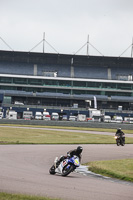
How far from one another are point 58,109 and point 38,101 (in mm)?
11875

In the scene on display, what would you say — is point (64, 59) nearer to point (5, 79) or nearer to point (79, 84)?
point (79, 84)

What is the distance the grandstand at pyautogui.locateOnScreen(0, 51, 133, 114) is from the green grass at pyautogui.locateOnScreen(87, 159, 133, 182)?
309ft

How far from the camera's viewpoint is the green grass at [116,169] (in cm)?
1647

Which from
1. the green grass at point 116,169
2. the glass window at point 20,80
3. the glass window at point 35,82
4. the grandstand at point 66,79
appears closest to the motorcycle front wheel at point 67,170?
the green grass at point 116,169

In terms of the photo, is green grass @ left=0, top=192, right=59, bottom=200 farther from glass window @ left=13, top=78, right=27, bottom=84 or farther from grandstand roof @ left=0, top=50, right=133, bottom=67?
grandstand roof @ left=0, top=50, right=133, bottom=67

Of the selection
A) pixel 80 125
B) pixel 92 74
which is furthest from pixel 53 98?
pixel 80 125

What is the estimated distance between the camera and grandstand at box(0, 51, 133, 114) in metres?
116

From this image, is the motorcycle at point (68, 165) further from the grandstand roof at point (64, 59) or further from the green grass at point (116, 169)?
the grandstand roof at point (64, 59)

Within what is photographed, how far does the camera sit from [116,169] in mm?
18516

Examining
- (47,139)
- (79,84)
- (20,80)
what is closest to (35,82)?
(20,80)

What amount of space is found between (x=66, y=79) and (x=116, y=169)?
9840 centimetres

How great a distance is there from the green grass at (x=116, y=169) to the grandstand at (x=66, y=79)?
3705 inches

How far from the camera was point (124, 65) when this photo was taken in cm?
12169

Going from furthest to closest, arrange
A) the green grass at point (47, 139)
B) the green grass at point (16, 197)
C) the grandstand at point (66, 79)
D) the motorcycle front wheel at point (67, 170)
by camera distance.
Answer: the grandstand at point (66, 79) < the green grass at point (47, 139) < the motorcycle front wheel at point (67, 170) < the green grass at point (16, 197)
